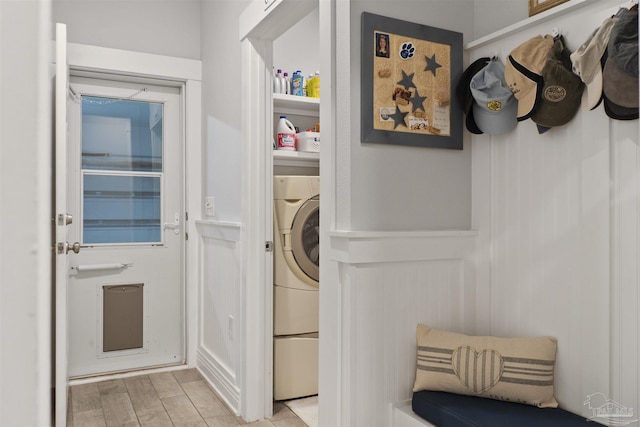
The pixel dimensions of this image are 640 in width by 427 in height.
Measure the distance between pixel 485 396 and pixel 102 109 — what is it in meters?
2.98

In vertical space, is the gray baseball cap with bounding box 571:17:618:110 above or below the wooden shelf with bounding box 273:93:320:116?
below

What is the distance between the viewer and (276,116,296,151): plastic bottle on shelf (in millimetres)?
2922

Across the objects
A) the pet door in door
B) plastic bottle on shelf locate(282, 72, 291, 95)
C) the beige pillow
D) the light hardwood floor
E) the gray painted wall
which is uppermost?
plastic bottle on shelf locate(282, 72, 291, 95)

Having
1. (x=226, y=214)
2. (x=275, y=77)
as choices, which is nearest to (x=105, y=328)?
(x=226, y=214)

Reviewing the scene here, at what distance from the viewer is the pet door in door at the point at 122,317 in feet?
10.9

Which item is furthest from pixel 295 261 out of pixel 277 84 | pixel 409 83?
pixel 409 83

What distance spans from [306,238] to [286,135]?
0.63m

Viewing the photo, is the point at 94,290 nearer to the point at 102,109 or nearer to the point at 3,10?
the point at 102,109

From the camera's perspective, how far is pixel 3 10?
0.17 meters

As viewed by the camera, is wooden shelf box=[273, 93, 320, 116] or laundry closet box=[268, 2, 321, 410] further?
wooden shelf box=[273, 93, 320, 116]

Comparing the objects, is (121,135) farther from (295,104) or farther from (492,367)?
(492,367)

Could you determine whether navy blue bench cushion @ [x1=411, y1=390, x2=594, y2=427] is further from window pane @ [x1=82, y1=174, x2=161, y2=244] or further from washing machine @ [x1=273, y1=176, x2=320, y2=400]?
window pane @ [x1=82, y1=174, x2=161, y2=244]

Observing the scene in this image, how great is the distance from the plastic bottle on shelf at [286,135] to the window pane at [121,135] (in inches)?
42.0

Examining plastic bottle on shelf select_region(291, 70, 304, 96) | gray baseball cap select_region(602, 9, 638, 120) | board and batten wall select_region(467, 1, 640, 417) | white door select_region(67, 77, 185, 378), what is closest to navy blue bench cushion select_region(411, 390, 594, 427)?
board and batten wall select_region(467, 1, 640, 417)
